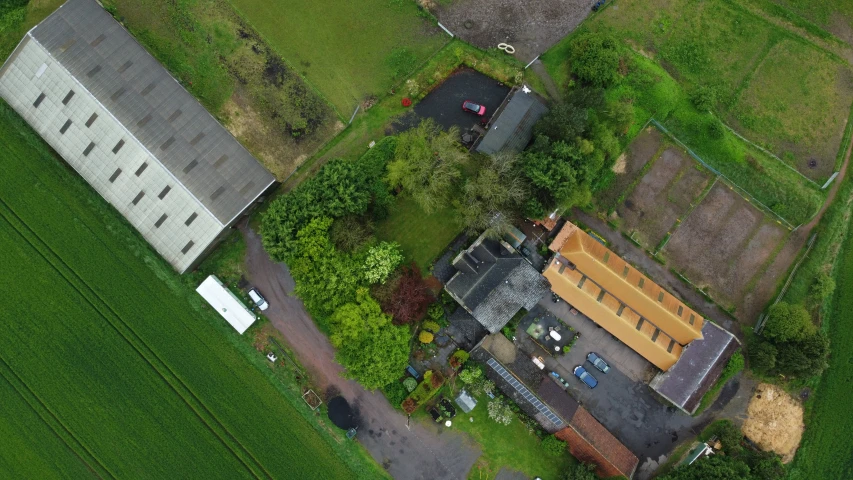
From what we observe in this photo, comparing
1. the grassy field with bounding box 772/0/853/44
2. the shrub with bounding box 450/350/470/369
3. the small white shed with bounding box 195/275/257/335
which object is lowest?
the small white shed with bounding box 195/275/257/335

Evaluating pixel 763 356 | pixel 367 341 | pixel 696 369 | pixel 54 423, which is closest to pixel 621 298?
pixel 696 369

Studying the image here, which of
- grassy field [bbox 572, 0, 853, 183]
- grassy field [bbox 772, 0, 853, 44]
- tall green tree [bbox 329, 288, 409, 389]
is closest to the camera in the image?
tall green tree [bbox 329, 288, 409, 389]

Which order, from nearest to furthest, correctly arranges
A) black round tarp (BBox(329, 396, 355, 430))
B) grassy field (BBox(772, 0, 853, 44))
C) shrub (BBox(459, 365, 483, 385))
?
1. shrub (BBox(459, 365, 483, 385))
2. black round tarp (BBox(329, 396, 355, 430))
3. grassy field (BBox(772, 0, 853, 44))

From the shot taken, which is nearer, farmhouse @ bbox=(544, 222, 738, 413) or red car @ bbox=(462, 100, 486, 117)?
farmhouse @ bbox=(544, 222, 738, 413)

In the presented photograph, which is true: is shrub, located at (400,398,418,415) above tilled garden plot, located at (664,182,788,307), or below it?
below

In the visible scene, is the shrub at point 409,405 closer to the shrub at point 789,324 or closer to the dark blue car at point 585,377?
the dark blue car at point 585,377

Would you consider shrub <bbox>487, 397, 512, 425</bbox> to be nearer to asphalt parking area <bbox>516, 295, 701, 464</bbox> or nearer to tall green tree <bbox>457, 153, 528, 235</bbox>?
asphalt parking area <bbox>516, 295, 701, 464</bbox>

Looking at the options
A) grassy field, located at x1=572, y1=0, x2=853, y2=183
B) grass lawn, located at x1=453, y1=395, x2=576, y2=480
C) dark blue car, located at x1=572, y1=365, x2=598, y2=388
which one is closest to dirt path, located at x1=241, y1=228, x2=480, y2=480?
grass lawn, located at x1=453, y1=395, x2=576, y2=480
